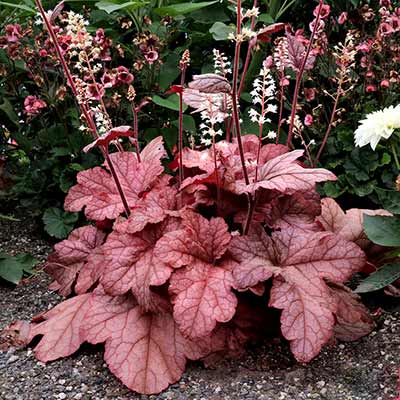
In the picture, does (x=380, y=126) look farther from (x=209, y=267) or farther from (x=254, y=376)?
(x=254, y=376)

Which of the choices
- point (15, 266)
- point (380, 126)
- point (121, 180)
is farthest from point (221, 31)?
point (15, 266)

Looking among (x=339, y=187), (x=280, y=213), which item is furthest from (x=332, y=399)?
(x=339, y=187)

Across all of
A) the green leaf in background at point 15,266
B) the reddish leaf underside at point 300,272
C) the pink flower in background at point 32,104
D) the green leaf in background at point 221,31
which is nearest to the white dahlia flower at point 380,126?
the reddish leaf underside at point 300,272

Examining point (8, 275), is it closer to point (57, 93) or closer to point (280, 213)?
point (57, 93)

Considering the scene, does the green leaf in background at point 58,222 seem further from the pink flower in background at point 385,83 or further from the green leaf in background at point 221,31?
the pink flower in background at point 385,83

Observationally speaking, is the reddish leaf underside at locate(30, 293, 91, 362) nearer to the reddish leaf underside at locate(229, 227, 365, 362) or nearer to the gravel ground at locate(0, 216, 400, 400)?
the gravel ground at locate(0, 216, 400, 400)

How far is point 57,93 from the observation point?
3.24 meters

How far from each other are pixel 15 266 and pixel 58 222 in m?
0.39

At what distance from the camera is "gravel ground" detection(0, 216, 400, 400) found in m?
2.21

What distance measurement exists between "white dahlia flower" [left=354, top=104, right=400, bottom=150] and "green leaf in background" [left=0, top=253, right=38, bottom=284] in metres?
1.54

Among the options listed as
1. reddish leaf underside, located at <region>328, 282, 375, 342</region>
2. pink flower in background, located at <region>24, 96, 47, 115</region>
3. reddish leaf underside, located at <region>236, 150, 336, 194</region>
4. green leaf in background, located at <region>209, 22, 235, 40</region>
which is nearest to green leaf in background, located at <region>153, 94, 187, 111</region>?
green leaf in background, located at <region>209, 22, 235, 40</region>

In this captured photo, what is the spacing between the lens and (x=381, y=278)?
247 cm

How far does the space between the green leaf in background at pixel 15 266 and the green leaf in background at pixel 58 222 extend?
0.18m

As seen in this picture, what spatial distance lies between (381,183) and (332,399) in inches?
59.6
